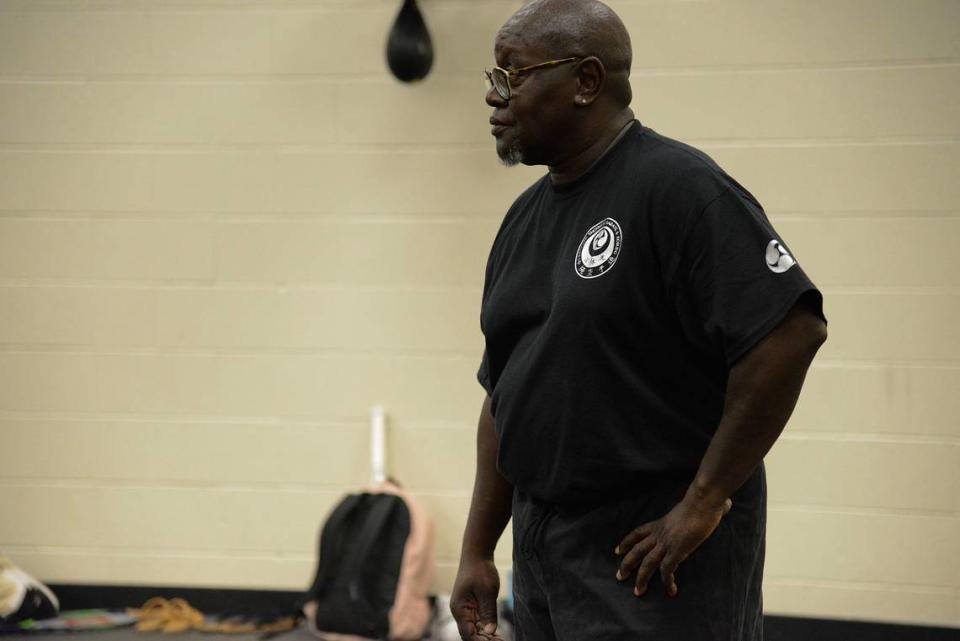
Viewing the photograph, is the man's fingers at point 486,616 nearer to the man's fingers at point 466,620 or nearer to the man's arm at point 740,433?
the man's fingers at point 466,620

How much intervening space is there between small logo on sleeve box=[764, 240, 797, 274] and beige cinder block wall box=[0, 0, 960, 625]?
2094 millimetres

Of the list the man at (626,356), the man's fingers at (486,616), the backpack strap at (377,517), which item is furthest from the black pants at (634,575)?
the backpack strap at (377,517)

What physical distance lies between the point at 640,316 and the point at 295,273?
2.33 metres

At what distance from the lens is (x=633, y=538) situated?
135 cm

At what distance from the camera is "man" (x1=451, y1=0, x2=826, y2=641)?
4.19 feet

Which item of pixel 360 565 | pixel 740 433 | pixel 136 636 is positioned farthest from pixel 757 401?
pixel 136 636

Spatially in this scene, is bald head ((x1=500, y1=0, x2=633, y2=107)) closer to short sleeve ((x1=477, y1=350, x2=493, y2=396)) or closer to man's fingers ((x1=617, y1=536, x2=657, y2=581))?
short sleeve ((x1=477, y1=350, x2=493, y2=396))

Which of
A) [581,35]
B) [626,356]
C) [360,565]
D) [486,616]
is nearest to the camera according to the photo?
[626,356]

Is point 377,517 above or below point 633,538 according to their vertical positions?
below

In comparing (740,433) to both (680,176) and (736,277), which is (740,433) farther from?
(680,176)

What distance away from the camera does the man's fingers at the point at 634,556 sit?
4.35ft

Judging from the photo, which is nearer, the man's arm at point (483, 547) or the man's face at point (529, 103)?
the man's face at point (529, 103)

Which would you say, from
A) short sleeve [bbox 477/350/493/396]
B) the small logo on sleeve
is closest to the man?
the small logo on sleeve

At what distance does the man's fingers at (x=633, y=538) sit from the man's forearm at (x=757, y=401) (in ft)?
Result: 0.26
